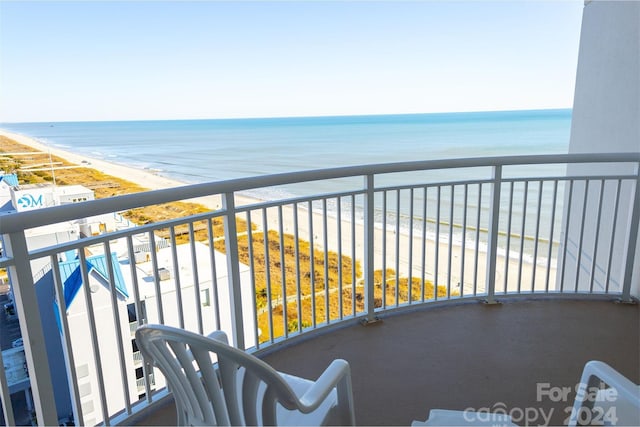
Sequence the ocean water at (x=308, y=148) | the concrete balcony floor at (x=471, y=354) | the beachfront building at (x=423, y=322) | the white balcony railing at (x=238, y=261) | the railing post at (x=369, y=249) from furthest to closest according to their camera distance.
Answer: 1. the ocean water at (x=308, y=148)
2. the railing post at (x=369, y=249)
3. the concrete balcony floor at (x=471, y=354)
4. the beachfront building at (x=423, y=322)
5. the white balcony railing at (x=238, y=261)

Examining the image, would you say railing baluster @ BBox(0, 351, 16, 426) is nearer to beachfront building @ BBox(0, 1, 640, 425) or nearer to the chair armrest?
beachfront building @ BBox(0, 1, 640, 425)

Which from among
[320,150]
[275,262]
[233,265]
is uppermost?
[233,265]

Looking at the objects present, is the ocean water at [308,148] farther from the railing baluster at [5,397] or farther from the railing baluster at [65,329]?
the railing baluster at [5,397]

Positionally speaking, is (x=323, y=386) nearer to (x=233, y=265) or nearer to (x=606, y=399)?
(x=606, y=399)

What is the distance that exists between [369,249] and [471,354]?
891mm

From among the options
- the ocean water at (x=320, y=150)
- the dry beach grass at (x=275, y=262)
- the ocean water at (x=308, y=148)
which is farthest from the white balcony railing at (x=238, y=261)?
the ocean water at (x=308, y=148)

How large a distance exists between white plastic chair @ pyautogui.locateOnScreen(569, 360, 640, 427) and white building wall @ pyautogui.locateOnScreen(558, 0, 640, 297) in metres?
2.34

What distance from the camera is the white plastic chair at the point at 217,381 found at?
0.96m

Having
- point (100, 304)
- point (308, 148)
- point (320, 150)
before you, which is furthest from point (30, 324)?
point (308, 148)

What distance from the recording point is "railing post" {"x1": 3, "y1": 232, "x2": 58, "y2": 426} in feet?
4.44

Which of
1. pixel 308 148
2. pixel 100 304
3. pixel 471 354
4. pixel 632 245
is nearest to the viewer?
pixel 471 354

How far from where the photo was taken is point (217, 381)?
3.44 ft

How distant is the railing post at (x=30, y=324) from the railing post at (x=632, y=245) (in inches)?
142

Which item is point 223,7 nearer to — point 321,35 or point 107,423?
point 321,35
